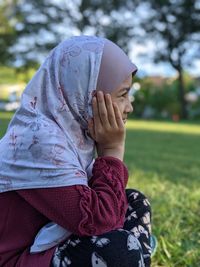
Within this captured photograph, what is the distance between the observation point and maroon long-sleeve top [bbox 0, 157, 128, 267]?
1.50 metres

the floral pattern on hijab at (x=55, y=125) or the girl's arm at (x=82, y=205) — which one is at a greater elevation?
the floral pattern on hijab at (x=55, y=125)

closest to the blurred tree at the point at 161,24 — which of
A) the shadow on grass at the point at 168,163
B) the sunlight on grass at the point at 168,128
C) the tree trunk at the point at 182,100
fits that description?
the tree trunk at the point at 182,100

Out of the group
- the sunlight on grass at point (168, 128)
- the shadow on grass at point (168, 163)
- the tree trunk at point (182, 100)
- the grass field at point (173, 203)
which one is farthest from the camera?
the tree trunk at point (182, 100)

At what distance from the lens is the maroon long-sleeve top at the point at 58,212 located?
1502 mm

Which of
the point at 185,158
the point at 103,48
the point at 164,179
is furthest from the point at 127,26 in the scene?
the point at 103,48

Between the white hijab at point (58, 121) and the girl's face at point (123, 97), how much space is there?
0.02 meters

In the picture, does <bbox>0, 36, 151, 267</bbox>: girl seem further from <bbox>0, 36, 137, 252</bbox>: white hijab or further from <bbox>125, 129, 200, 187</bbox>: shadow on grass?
<bbox>125, 129, 200, 187</bbox>: shadow on grass

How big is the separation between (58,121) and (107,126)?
0.19 metres

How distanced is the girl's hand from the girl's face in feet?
0.14

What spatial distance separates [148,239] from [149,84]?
94.2 ft

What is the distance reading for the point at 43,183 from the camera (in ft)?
4.97

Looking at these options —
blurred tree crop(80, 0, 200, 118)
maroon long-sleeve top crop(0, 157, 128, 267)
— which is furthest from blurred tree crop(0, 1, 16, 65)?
maroon long-sleeve top crop(0, 157, 128, 267)

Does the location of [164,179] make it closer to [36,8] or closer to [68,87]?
[68,87]

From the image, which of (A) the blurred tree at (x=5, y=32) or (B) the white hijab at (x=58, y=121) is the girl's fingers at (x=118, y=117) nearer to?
(B) the white hijab at (x=58, y=121)
